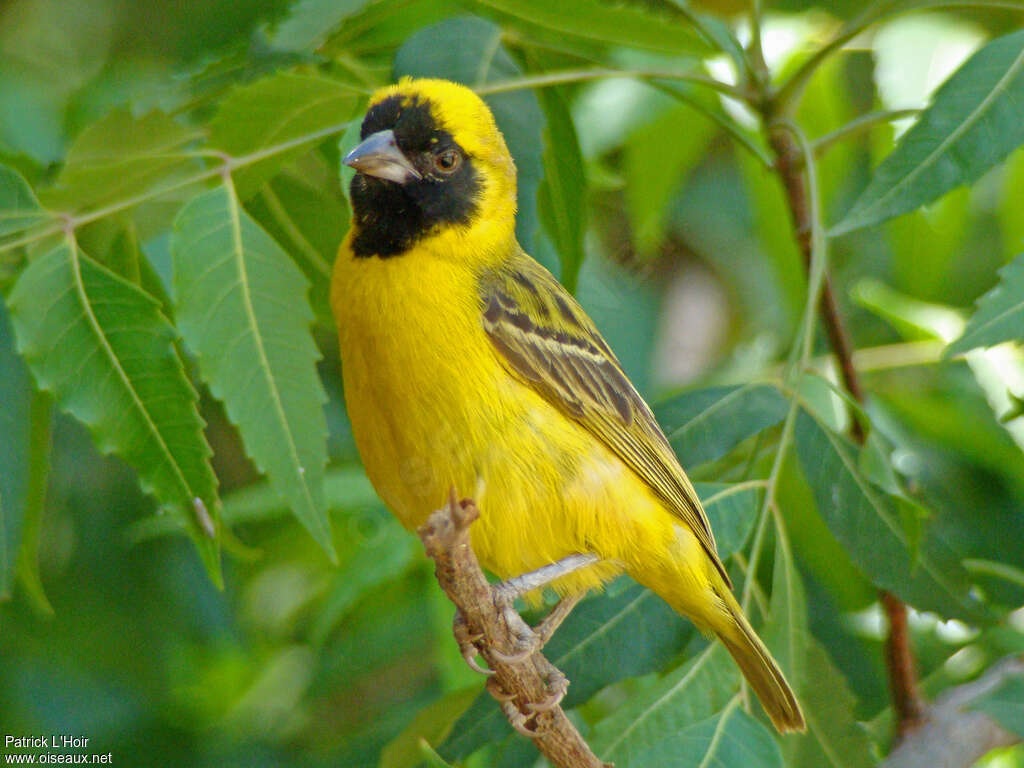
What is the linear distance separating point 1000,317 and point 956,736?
1.33m

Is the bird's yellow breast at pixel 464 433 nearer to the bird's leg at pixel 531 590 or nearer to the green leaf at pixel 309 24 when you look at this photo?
the bird's leg at pixel 531 590

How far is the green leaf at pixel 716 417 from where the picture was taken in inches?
116

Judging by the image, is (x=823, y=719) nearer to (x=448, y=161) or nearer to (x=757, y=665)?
(x=757, y=665)

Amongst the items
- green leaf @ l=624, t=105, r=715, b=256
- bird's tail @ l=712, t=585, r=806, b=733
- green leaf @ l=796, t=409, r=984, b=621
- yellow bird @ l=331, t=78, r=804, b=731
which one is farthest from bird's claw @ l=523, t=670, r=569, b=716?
green leaf @ l=624, t=105, r=715, b=256

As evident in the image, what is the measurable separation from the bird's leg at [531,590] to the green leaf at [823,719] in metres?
0.61

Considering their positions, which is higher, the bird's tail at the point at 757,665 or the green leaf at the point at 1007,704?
the green leaf at the point at 1007,704

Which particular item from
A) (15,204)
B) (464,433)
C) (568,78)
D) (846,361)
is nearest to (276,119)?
Result: (15,204)

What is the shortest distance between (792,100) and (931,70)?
92cm

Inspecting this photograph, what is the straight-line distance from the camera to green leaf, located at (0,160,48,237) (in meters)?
2.71

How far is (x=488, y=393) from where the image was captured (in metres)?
2.85

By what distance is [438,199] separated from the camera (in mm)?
3152

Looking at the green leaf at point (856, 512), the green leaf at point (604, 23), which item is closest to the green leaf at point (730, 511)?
the green leaf at point (856, 512)

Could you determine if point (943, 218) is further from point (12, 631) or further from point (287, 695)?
point (12, 631)

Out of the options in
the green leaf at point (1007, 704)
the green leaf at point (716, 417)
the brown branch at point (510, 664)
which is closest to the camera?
the brown branch at point (510, 664)
